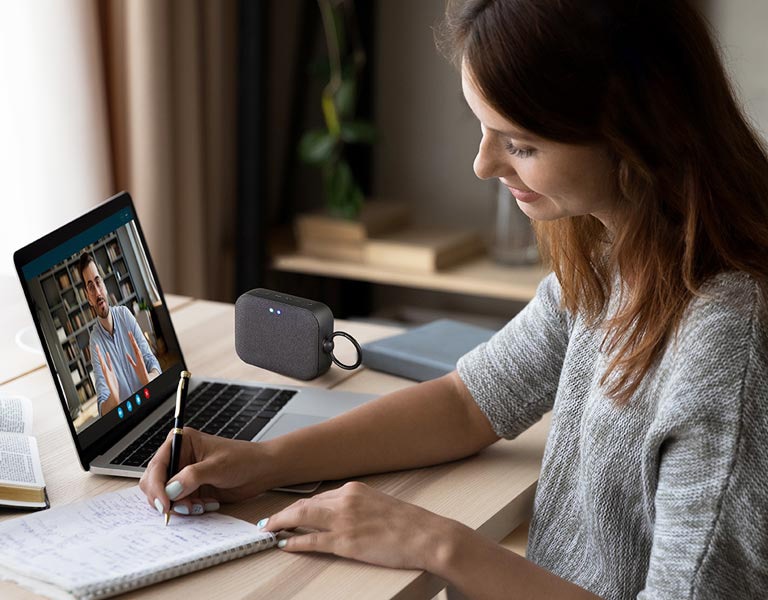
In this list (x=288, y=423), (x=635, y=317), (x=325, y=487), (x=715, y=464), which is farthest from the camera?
(x=288, y=423)

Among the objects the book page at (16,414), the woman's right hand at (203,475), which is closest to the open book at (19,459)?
the book page at (16,414)

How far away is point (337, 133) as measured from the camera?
2.68 metres

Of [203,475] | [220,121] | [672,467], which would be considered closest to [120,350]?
[203,475]

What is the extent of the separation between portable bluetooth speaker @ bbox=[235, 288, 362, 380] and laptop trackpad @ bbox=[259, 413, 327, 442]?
124mm

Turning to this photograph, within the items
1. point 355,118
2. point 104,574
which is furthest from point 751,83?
point 104,574

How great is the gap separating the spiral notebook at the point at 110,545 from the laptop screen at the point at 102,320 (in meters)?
0.12

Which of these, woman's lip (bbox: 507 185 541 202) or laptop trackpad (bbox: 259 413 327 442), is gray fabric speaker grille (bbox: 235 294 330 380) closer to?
laptop trackpad (bbox: 259 413 327 442)

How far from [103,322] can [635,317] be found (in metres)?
0.60

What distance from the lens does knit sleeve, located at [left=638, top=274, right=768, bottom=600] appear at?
873 mm

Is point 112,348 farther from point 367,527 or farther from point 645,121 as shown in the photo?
point 645,121

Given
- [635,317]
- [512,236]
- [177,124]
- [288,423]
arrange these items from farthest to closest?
[512,236], [177,124], [288,423], [635,317]

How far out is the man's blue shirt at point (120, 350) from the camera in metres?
1.17

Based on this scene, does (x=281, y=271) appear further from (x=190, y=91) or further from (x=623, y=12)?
(x=623, y=12)

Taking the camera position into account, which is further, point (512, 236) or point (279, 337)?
point (512, 236)
